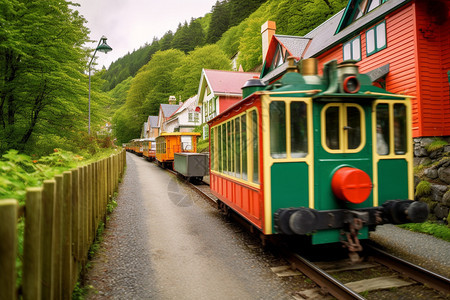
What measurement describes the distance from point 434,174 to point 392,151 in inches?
171

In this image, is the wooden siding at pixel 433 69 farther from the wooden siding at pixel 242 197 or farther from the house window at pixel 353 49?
the wooden siding at pixel 242 197

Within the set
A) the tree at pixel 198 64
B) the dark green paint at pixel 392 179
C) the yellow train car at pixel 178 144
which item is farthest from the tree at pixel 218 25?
the dark green paint at pixel 392 179

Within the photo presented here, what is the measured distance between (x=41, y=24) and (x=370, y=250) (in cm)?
1321

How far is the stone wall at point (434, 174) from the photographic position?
7.31m

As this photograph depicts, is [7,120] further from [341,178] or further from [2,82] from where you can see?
[341,178]

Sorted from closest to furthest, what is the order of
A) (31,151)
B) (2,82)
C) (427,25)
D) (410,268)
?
(410,268) → (427,25) → (2,82) → (31,151)

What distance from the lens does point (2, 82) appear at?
12.6 metres

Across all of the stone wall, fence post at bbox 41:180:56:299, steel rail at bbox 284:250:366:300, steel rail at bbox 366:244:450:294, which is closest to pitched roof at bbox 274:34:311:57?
the stone wall

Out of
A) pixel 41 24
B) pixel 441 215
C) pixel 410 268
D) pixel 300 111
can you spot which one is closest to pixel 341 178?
pixel 300 111

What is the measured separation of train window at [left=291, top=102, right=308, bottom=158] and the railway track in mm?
1635

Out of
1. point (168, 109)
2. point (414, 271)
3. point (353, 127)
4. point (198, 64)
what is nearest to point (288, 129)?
point (353, 127)

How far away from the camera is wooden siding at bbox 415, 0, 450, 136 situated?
33.8 ft

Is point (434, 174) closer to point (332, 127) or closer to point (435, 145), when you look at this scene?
point (435, 145)

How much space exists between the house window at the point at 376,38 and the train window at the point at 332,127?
9.06 metres
